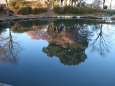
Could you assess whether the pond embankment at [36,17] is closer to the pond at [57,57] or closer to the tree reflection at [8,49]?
the pond at [57,57]

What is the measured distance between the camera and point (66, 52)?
11.6m

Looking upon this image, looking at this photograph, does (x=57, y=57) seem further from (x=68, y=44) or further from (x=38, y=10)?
(x=38, y=10)

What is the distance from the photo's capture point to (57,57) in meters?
10.9

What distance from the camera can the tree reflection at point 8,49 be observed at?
10.4 metres

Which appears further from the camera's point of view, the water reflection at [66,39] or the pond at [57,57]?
the water reflection at [66,39]

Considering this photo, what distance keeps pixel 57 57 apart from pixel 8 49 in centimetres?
282

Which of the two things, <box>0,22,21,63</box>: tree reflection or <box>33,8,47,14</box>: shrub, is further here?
<box>33,8,47,14</box>: shrub

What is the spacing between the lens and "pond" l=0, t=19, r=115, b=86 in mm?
8102

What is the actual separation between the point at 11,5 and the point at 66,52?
586 inches

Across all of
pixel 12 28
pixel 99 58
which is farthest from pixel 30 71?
pixel 12 28

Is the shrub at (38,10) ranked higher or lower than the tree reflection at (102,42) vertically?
higher

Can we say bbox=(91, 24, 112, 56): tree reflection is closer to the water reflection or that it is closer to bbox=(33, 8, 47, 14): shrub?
the water reflection

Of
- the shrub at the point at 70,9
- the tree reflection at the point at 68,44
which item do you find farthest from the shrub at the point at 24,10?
the tree reflection at the point at 68,44

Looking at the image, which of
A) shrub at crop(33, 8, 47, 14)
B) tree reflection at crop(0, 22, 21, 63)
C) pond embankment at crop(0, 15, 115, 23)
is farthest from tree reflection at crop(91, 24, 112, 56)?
shrub at crop(33, 8, 47, 14)
